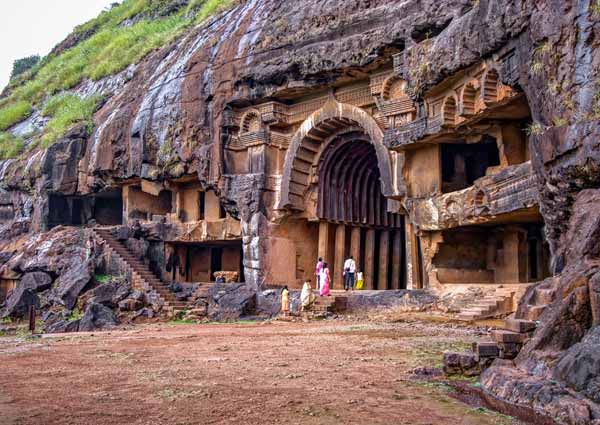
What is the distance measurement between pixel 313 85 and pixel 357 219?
513 centimetres

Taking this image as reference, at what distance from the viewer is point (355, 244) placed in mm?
23562

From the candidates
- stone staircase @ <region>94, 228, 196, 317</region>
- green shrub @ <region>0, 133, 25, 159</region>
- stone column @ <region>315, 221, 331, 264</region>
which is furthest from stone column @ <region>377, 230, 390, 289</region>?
green shrub @ <region>0, 133, 25, 159</region>

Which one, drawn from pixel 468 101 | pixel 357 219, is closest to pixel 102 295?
pixel 357 219

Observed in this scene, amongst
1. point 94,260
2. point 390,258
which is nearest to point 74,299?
point 94,260

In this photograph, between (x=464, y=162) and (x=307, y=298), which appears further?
(x=464, y=162)

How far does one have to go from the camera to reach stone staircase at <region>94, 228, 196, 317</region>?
2319 cm

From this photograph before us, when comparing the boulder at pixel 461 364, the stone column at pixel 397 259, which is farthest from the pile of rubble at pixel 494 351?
A: the stone column at pixel 397 259

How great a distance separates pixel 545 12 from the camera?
1077 cm

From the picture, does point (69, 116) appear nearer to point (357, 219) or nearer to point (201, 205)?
point (201, 205)

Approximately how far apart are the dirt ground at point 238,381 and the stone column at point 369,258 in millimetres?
9633

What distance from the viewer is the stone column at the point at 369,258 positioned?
23406mm

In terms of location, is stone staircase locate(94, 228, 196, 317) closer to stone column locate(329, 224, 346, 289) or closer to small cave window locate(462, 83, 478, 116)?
stone column locate(329, 224, 346, 289)

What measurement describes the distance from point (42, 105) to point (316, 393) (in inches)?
1484

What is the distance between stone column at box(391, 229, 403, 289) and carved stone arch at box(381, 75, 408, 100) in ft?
21.8
